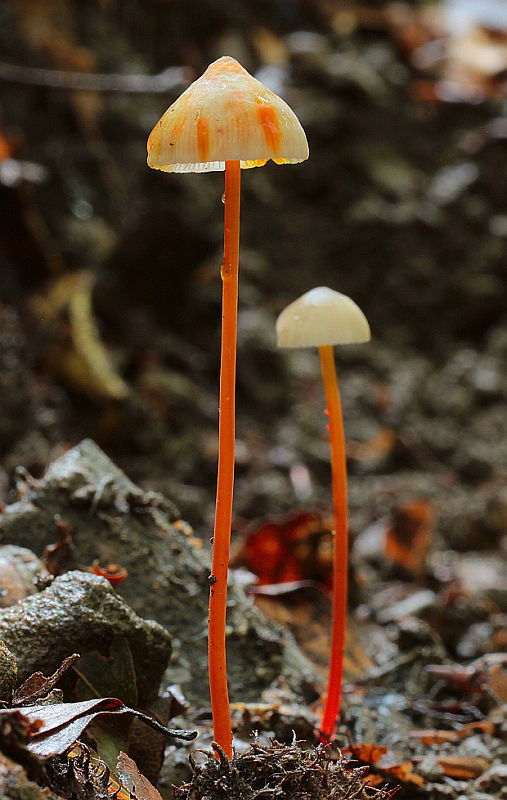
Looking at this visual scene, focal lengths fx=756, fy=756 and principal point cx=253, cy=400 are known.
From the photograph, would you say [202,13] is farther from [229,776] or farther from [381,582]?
[229,776]

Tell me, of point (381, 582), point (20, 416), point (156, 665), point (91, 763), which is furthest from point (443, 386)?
point (91, 763)

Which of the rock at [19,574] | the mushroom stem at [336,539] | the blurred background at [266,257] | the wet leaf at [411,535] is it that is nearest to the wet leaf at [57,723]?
the rock at [19,574]

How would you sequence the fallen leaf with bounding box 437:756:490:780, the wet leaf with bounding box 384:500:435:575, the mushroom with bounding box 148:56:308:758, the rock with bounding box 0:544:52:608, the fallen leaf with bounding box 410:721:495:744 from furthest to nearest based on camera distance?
the wet leaf with bounding box 384:500:435:575 → the fallen leaf with bounding box 410:721:495:744 → the fallen leaf with bounding box 437:756:490:780 → the rock with bounding box 0:544:52:608 → the mushroom with bounding box 148:56:308:758

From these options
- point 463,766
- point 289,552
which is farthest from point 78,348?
point 463,766

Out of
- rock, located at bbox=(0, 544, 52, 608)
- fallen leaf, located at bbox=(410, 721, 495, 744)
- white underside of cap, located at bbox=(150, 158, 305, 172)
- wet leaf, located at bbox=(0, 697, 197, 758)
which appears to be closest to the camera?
wet leaf, located at bbox=(0, 697, 197, 758)

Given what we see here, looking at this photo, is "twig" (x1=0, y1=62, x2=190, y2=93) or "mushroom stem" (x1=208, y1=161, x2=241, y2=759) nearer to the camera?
"mushroom stem" (x1=208, y1=161, x2=241, y2=759)

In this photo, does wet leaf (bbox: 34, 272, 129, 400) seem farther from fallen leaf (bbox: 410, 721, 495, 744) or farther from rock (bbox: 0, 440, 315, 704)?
fallen leaf (bbox: 410, 721, 495, 744)

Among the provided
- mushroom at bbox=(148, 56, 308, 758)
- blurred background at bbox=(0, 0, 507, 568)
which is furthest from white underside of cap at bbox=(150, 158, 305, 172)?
blurred background at bbox=(0, 0, 507, 568)

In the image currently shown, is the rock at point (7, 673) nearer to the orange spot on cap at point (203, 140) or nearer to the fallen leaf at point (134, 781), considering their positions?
the fallen leaf at point (134, 781)
